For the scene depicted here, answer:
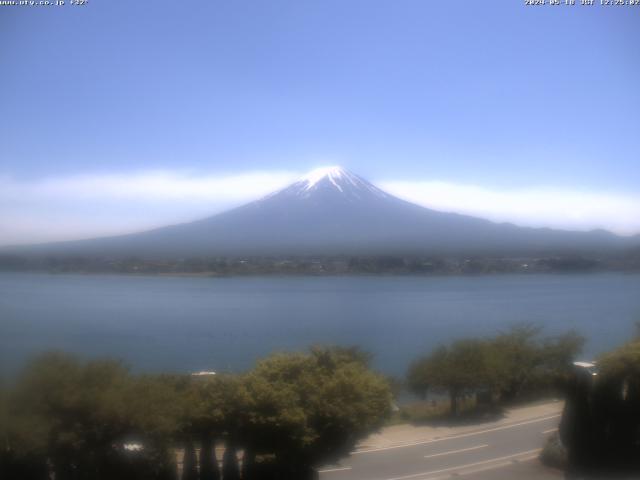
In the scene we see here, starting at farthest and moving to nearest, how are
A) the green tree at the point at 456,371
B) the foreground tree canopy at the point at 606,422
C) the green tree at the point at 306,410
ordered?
1. the green tree at the point at 456,371
2. the foreground tree canopy at the point at 606,422
3. the green tree at the point at 306,410

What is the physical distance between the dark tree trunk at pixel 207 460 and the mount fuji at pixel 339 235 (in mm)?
11170

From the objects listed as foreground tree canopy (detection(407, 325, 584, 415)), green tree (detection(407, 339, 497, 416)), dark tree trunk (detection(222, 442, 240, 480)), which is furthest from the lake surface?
dark tree trunk (detection(222, 442, 240, 480))

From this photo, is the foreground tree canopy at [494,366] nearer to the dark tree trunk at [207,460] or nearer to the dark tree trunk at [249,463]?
the dark tree trunk at [249,463]

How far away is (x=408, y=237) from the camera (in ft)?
97.0

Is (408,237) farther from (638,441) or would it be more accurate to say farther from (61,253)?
(638,441)

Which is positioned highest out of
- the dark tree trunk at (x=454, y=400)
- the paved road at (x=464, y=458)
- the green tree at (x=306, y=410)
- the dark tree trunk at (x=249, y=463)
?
the green tree at (x=306, y=410)

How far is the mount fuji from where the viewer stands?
69.4ft

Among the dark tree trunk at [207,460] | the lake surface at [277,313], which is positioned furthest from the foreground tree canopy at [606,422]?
the dark tree trunk at [207,460]

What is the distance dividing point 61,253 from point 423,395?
902 cm

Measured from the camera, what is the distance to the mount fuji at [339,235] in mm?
21141

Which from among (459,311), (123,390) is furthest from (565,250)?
(123,390)

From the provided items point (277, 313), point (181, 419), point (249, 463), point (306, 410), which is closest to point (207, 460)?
point (249, 463)

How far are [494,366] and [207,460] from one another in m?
6.00

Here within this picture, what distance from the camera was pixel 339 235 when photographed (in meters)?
30.4
